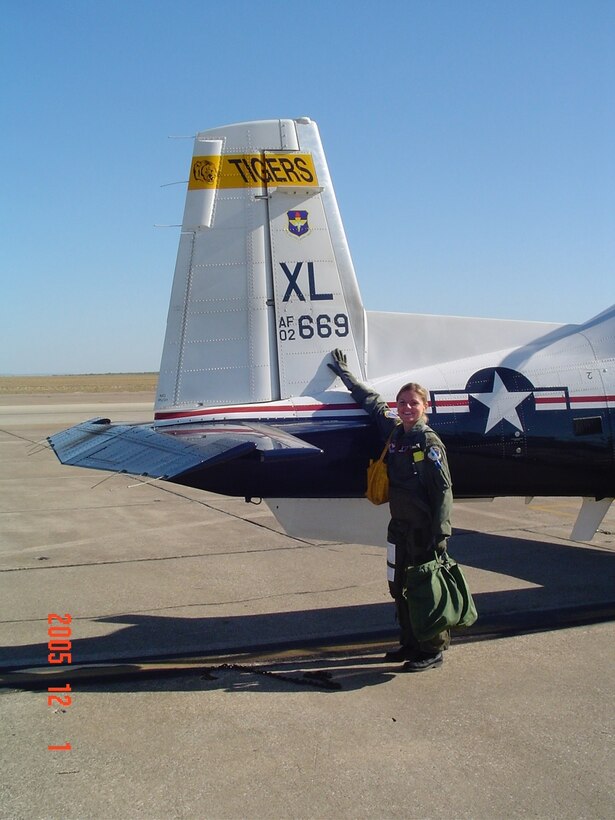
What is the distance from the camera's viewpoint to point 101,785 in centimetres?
321

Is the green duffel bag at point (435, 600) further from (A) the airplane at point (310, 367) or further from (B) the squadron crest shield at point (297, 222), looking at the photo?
(B) the squadron crest shield at point (297, 222)

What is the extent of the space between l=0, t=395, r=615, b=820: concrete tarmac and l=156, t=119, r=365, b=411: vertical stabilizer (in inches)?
72.2

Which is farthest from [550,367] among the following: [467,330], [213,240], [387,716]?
[387,716]

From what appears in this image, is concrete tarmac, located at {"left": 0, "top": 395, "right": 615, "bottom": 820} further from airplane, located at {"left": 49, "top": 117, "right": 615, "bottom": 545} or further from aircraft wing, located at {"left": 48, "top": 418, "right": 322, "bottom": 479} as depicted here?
aircraft wing, located at {"left": 48, "top": 418, "right": 322, "bottom": 479}

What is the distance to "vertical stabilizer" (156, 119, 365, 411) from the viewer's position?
18.5 feet

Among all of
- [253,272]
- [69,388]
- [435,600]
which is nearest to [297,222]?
[253,272]

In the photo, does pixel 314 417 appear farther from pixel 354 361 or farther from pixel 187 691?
pixel 187 691

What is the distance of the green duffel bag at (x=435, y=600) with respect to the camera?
169 inches

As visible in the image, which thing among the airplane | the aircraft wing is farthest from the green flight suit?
the airplane

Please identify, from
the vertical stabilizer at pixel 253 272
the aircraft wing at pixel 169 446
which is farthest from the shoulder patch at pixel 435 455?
the vertical stabilizer at pixel 253 272

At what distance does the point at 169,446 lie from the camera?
4.28 metres
